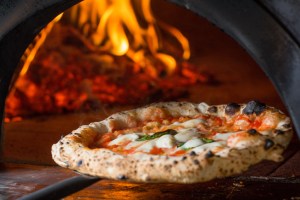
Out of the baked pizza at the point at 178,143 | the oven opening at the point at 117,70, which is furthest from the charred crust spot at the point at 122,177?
the oven opening at the point at 117,70

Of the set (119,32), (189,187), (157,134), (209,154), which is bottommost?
(189,187)

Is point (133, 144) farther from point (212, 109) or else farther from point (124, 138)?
point (212, 109)

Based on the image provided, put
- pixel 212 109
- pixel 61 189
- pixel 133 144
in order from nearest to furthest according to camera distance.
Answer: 1. pixel 61 189
2. pixel 133 144
3. pixel 212 109

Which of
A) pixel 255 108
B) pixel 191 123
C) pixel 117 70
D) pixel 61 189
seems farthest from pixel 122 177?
pixel 117 70

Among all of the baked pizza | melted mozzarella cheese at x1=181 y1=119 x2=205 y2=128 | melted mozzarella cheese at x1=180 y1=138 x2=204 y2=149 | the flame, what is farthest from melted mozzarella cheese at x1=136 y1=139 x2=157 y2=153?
the flame

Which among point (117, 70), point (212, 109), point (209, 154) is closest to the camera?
point (209, 154)

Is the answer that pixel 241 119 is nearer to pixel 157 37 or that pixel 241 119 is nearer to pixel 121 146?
pixel 121 146

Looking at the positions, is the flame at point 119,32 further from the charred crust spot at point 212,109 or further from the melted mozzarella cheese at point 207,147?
the melted mozzarella cheese at point 207,147
